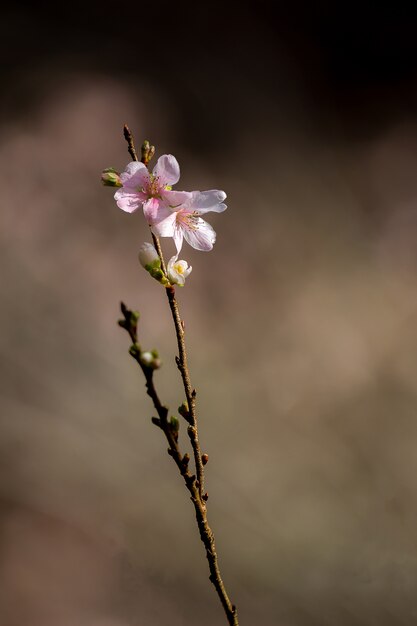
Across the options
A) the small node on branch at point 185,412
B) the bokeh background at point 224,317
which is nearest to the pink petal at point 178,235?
the small node on branch at point 185,412

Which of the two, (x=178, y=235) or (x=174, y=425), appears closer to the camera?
(x=174, y=425)

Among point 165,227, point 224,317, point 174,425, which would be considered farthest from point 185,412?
point 224,317

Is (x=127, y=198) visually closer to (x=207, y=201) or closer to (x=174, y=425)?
(x=207, y=201)

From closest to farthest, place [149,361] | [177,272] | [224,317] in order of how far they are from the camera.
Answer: [149,361] → [177,272] → [224,317]

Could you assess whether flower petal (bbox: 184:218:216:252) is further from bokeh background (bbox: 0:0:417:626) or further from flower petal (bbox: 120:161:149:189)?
bokeh background (bbox: 0:0:417:626)

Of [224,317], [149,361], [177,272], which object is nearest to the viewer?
[149,361]

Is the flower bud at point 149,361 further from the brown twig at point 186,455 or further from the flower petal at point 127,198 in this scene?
the flower petal at point 127,198

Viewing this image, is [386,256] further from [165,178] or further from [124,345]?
[165,178]

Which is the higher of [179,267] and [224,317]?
[224,317]
